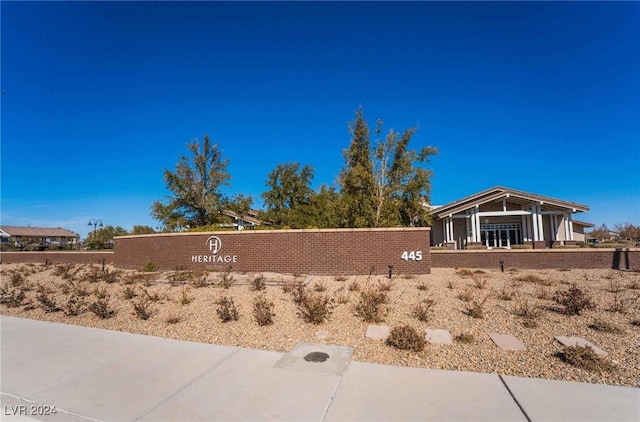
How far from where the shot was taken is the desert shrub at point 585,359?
4578 millimetres

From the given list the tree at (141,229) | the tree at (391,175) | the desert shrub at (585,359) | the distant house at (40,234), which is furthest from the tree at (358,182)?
the distant house at (40,234)

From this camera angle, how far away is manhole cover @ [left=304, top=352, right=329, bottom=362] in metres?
5.18

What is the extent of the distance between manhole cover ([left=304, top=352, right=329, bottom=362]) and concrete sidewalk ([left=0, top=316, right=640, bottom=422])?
0.10ft

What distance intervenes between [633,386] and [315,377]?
374 centimetres

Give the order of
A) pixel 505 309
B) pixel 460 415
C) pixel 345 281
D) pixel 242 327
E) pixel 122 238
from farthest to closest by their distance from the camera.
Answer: pixel 122 238 < pixel 345 281 < pixel 505 309 < pixel 242 327 < pixel 460 415

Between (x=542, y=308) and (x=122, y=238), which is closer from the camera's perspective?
(x=542, y=308)

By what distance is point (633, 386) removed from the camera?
13.7ft

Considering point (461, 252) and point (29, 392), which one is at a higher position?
point (461, 252)

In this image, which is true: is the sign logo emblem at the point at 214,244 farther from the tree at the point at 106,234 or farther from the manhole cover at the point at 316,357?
the tree at the point at 106,234

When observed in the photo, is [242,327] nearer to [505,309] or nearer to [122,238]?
[505,309]

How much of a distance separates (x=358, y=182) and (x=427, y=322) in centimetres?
1698

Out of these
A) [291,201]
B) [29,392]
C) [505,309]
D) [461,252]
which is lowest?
[29,392]

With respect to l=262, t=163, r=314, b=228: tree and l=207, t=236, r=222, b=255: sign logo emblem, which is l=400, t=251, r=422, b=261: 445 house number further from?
l=262, t=163, r=314, b=228: tree

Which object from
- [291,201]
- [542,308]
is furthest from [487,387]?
[291,201]
